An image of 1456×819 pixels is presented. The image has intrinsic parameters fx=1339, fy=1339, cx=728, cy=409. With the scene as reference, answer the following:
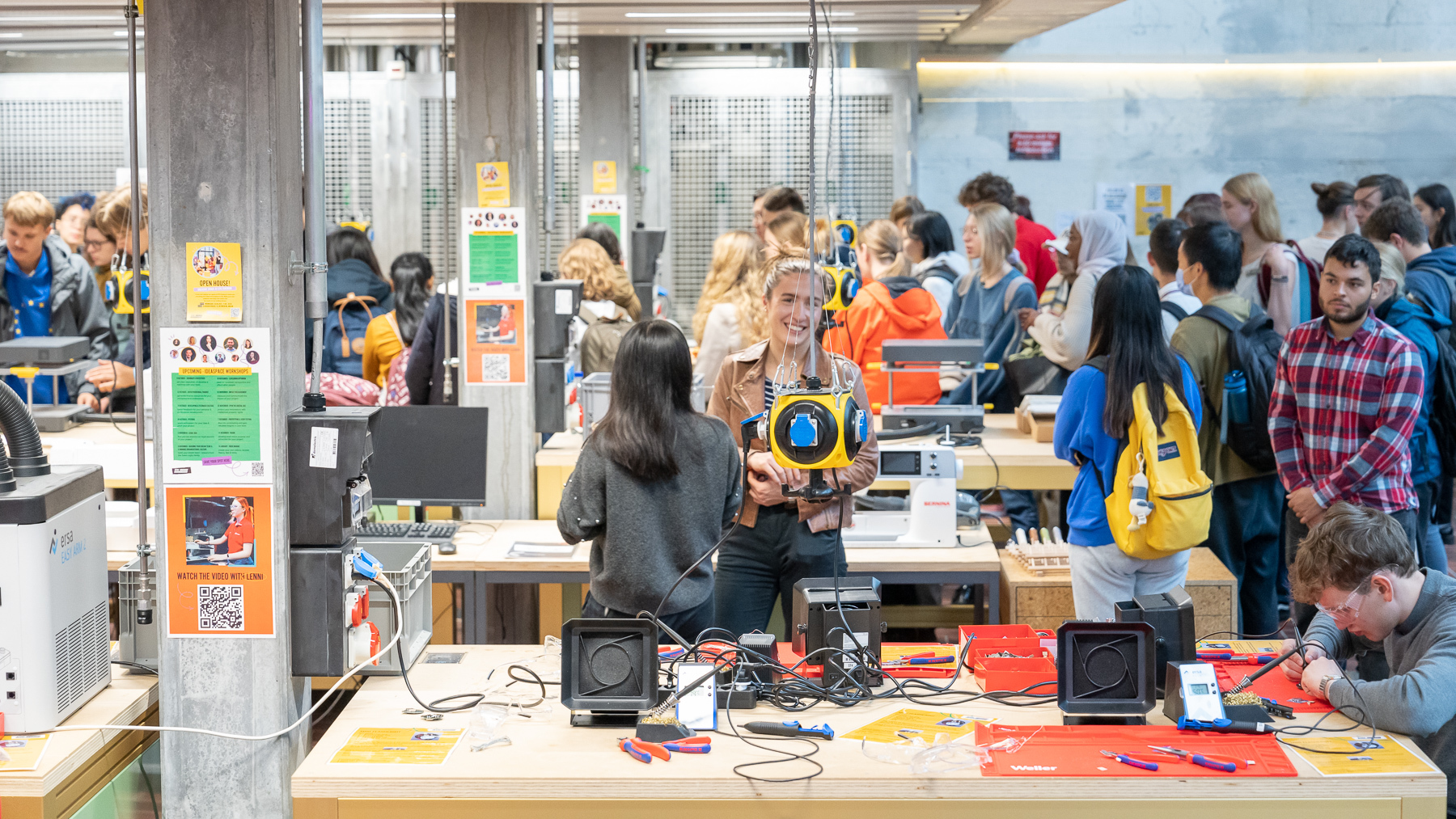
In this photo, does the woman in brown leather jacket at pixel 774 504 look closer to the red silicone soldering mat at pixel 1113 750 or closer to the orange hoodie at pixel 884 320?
the red silicone soldering mat at pixel 1113 750

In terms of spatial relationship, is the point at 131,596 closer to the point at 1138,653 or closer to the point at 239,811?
the point at 239,811

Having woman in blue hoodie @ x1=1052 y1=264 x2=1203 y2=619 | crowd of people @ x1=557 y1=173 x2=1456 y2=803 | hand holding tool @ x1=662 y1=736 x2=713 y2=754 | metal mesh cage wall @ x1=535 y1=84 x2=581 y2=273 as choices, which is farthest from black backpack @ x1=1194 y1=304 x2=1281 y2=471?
metal mesh cage wall @ x1=535 y1=84 x2=581 y2=273

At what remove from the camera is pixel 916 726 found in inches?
105

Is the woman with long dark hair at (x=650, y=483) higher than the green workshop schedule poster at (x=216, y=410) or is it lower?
lower

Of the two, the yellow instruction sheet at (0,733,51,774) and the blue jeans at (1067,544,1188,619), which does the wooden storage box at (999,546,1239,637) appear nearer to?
the blue jeans at (1067,544,1188,619)

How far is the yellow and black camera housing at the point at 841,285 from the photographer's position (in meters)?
3.76

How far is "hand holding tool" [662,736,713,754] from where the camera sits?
8.34ft

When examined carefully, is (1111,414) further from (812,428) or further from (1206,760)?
(812,428)

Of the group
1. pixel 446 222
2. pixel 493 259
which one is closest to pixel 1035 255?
pixel 493 259

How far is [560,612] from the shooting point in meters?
4.71

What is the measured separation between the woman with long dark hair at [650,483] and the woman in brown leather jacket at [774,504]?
0.29m

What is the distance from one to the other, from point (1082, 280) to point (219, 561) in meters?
3.77

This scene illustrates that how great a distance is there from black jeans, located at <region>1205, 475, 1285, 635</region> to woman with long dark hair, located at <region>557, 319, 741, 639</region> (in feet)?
7.87

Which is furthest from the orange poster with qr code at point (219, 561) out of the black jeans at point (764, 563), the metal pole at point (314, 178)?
the black jeans at point (764, 563)
